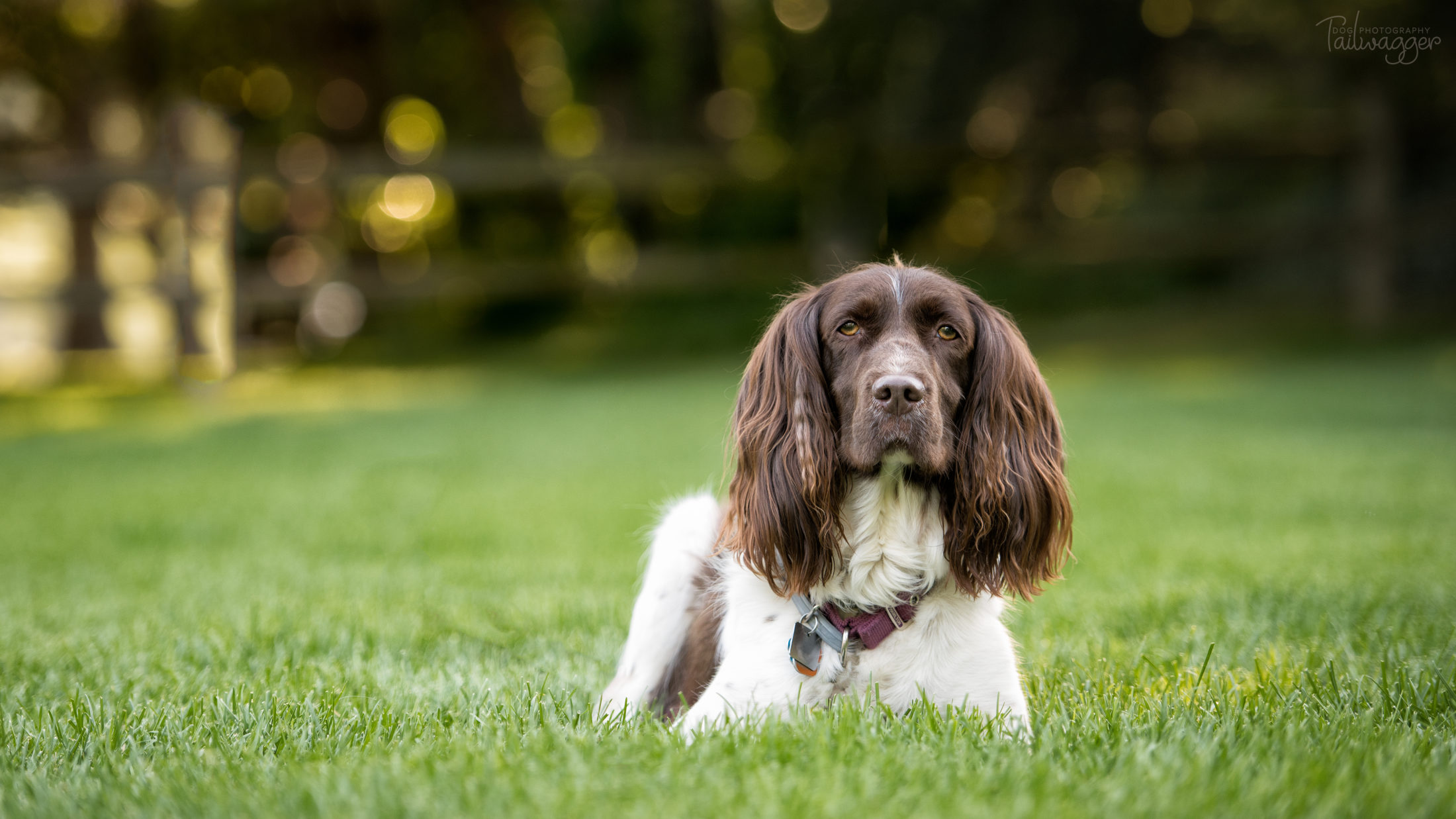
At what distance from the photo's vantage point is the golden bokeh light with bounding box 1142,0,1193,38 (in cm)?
1586

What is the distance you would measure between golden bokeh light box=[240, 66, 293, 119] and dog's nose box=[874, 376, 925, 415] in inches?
837

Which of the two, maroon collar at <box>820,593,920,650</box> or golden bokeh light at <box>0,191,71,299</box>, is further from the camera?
golden bokeh light at <box>0,191,71,299</box>

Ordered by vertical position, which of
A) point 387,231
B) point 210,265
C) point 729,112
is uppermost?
point 729,112

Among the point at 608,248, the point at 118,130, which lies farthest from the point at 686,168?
the point at 118,130

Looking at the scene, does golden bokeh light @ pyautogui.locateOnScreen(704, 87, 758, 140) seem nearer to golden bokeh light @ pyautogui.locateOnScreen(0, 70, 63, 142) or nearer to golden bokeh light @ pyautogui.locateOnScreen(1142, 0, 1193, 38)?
golden bokeh light @ pyautogui.locateOnScreen(1142, 0, 1193, 38)

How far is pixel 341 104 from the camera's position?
67.5 ft

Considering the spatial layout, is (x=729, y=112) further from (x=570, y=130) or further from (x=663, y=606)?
(x=663, y=606)

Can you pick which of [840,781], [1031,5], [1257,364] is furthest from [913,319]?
[1031,5]

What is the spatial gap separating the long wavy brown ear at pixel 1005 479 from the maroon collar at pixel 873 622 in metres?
0.20

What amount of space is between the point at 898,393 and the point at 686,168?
12.0m

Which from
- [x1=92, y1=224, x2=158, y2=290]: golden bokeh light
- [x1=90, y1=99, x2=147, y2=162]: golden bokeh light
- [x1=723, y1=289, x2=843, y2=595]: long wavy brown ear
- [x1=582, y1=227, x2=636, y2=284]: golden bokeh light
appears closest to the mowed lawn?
[x1=723, y1=289, x2=843, y2=595]: long wavy brown ear

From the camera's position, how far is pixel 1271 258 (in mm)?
20234

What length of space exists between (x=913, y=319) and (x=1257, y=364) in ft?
39.9

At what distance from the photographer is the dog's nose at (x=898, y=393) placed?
266 cm
